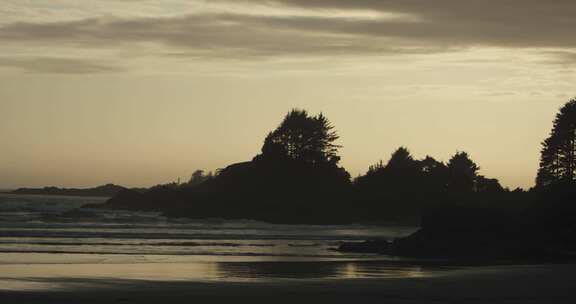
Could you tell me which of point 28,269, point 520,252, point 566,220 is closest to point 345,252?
point 520,252

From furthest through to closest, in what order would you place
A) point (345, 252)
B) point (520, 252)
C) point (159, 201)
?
point (159, 201) < point (345, 252) < point (520, 252)

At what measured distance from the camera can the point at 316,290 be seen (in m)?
26.9

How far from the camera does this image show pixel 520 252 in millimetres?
42719

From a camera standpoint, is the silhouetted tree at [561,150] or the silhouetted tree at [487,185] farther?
the silhouetted tree at [487,185]

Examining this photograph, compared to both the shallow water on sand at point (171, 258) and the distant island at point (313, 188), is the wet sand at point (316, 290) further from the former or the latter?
the distant island at point (313, 188)

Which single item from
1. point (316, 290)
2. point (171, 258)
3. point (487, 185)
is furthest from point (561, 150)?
point (316, 290)

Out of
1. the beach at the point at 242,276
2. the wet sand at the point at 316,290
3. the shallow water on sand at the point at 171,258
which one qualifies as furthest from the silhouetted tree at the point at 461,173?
the wet sand at the point at 316,290

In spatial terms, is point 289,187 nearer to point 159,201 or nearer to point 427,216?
point 159,201

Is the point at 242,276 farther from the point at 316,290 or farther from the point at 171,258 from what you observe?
the point at 171,258

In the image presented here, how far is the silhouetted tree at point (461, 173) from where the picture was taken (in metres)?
118

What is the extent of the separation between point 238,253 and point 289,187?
65.6m

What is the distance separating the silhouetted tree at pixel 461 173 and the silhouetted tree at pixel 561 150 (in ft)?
98.2

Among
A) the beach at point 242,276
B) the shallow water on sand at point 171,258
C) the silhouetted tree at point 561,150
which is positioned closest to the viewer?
the beach at point 242,276

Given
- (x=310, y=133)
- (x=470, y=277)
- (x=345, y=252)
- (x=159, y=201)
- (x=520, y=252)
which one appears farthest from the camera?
(x=159, y=201)
